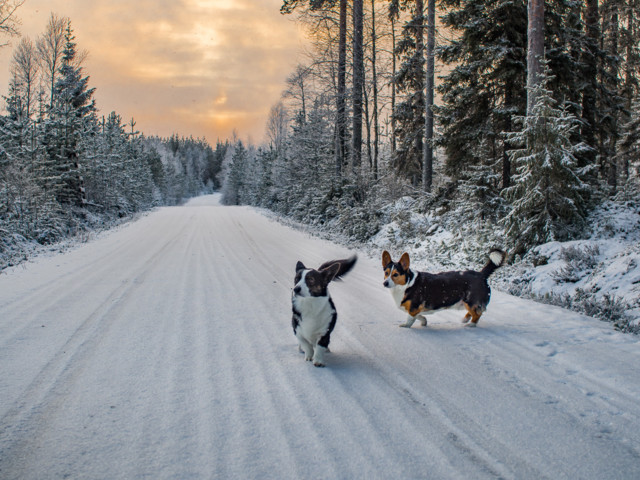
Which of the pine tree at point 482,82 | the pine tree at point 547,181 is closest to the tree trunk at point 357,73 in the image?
the pine tree at point 482,82

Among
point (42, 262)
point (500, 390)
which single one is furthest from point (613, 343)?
point (42, 262)

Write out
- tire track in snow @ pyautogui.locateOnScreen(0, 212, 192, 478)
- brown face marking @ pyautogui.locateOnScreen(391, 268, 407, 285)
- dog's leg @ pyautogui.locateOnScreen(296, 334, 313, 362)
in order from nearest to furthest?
1. tire track in snow @ pyautogui.locateOnScreen(0, 212, 192, 478)
2. dog's leg @ pyautogui.locateOnScreen(296, 334, 313, 362)
3. brown face marking @ pyautogui.locateOnScreen(391, 268, 407, 285)

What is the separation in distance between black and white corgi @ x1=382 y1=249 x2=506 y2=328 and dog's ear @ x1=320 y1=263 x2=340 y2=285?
1.16 m

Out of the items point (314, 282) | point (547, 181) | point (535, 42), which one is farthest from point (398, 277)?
point (535, 42)

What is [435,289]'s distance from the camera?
16.0ft

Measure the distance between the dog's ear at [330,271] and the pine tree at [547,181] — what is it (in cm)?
587

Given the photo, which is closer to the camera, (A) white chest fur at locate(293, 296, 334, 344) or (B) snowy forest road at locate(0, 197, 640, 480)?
(B) snowy forest road at locate(0, 197, 640, 480)

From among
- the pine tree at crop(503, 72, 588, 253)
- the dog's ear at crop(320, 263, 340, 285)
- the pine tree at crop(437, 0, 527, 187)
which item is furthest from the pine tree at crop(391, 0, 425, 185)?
→ the dog's ear at crop(320, 263, 340, 285)

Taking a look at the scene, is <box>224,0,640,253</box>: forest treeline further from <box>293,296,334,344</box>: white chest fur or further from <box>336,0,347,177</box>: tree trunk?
<box>293,296,334,344</box>: white chest fur

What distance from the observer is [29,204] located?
15.0 meters

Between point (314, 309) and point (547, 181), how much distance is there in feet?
21.6

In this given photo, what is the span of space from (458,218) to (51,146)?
802 inches

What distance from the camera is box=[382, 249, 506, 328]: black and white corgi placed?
15.8 feet

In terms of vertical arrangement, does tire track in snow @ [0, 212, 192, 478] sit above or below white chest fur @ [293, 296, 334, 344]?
below
